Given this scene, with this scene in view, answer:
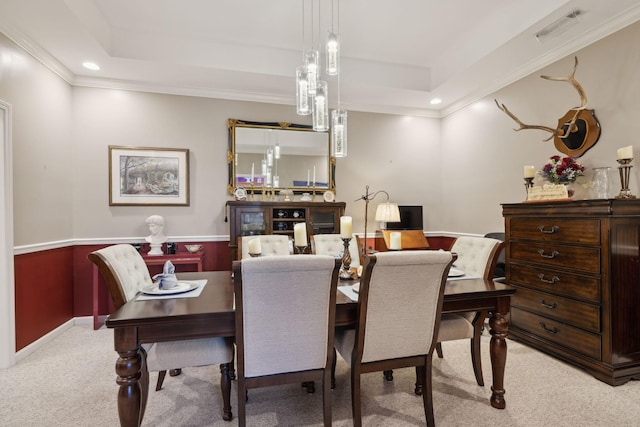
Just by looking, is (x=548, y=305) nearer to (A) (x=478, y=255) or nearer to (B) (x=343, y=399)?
(A) (x=478, y=255)

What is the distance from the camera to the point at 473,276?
2.23 m

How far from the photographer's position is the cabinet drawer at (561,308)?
2.25 m

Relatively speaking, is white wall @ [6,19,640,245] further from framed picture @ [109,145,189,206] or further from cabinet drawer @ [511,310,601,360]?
cabinet drawer @ [511,310,601,360]

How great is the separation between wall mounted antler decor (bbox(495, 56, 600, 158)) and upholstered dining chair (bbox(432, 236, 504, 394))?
4.59ft

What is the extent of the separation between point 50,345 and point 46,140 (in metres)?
1.92

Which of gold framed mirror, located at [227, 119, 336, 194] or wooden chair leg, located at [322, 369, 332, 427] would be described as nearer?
wooden chair leg, located at [322, 369, 332, 427]

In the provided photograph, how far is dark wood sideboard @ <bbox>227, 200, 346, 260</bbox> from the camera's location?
11.7ft

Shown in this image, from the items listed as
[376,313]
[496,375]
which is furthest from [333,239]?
[496,375]

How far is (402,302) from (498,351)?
80 centimetres

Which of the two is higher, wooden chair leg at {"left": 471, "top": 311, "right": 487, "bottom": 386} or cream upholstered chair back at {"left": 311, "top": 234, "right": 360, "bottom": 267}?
cream upholstered chair back at {"left": 311, "top": 234, "right": 360, "bottom": 267}

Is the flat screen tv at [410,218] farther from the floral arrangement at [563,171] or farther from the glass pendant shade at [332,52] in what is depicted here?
the glass pendant shade at [332,52]

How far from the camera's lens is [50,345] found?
2908 mm

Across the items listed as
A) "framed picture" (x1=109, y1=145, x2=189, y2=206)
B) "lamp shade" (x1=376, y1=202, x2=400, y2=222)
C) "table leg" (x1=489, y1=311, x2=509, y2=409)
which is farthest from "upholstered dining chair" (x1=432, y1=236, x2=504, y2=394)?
"framed picture" (x1=109, y1=145, x2=189, y2=206)

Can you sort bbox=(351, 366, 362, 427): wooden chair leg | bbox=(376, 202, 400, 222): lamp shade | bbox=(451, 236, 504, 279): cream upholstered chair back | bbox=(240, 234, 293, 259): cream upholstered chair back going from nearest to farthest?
bbox=(351, 366, 362, 427): wooden chair leg
bbox=(451, 236, 504, 279): cream upholstered chair back
bbox=(240, 234, 293, 259): cream upholstered chair back
bbox=(376, 202, 400, 222): lamp shade
